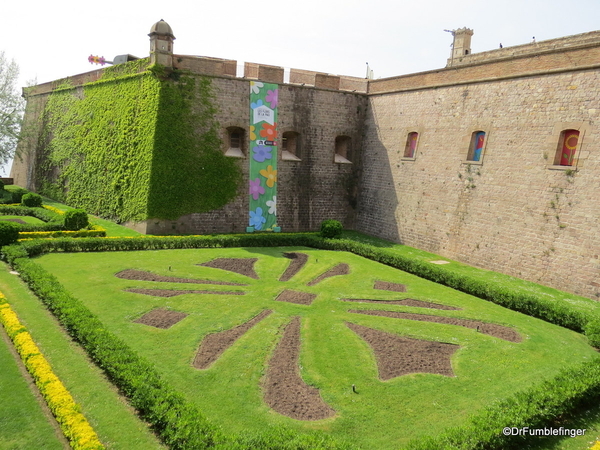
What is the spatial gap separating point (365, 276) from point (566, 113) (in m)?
8.22

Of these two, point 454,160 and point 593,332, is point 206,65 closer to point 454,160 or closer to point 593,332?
point 454,160

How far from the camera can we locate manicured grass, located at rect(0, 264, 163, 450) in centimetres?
610

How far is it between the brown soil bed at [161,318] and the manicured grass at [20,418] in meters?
2.78

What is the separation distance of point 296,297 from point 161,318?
367cm

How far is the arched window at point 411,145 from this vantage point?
20.5m

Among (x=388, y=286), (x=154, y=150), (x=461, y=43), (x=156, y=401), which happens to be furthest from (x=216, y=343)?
(x=461, y=43)

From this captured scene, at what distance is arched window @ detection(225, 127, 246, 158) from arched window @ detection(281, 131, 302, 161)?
214 cm

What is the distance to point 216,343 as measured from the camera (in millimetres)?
9195

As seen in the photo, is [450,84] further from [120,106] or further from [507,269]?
[120,106]

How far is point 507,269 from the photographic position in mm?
15977

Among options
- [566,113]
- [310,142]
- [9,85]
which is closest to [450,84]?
[566,113]

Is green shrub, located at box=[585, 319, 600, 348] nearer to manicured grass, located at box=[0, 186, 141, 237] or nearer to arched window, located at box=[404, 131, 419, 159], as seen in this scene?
arched window, located at box=[404, 131, 419, 159]

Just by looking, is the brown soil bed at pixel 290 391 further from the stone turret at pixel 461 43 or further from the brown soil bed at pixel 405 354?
the stone turret at pixel 461 43

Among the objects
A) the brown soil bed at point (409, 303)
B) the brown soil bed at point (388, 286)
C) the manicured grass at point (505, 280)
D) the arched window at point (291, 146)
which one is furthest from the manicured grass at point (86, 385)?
the arched window at point (291, 146)
